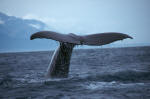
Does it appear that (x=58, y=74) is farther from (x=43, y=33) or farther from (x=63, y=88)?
(x=43, y=33)

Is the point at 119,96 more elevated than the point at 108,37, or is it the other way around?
the point at 108,37

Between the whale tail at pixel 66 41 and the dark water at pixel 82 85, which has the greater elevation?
the whale tail at pixel 66 41

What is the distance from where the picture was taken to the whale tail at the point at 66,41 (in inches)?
227

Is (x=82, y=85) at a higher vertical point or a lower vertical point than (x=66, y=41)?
lower

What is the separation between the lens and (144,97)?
7172 millimetres

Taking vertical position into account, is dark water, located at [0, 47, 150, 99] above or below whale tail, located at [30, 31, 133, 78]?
below

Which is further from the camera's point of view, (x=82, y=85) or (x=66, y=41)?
(x=82, y=85)

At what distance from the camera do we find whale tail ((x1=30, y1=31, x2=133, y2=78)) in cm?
577

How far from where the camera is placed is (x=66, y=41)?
19.5ft

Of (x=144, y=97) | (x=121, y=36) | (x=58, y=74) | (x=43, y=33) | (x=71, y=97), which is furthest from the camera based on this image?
(x=58, y=74)

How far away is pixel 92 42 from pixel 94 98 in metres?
2.08

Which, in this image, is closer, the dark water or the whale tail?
the whale tail

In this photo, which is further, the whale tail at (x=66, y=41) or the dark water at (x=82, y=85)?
the dark water at (x=82, y=85)

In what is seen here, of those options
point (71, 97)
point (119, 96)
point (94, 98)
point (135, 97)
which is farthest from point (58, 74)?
point (135, 97)
